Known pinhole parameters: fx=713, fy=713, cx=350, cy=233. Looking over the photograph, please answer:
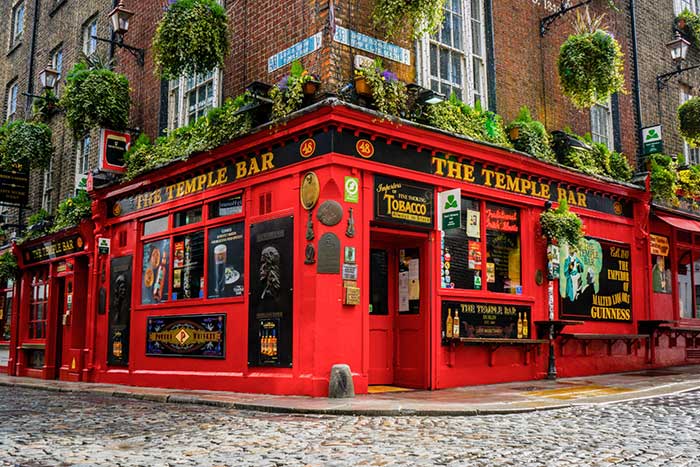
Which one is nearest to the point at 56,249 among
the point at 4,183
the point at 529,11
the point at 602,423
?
the point at 4,183

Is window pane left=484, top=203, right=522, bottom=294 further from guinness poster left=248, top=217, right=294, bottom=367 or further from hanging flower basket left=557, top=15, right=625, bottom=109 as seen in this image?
guinness poster left=248, top=217, right=294, bottom=367

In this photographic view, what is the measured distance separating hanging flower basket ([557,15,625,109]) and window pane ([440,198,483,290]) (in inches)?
128

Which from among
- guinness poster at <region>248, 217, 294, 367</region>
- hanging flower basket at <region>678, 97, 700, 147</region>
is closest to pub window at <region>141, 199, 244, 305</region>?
guinness poster at <region>248, 217, 294, 367</region>

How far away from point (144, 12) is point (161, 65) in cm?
436

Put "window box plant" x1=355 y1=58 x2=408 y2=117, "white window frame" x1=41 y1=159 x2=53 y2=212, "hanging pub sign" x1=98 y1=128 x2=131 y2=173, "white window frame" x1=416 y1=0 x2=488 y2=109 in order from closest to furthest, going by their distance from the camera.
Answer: "window box plant" x1=355 y1=58 x2=408 y2=117 → "white window frame" x1=416 y1=0 x2=488 y2=109 → "hanging pub sign" x1=98 y1=128 x2=131 y2=173 → "white window frame" x1=41 y1=159 x2=53 y2=212

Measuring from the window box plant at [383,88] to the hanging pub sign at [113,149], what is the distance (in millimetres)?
6772

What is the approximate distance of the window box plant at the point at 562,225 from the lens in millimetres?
12844

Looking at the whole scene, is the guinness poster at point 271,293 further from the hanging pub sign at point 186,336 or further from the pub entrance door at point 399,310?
the pub entrance door at point 399,310

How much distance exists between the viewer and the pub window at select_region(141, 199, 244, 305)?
1196cm

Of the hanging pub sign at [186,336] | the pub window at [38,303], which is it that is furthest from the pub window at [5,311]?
the hanging pub sign at [186,336]

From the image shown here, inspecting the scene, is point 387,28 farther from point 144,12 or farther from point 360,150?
point 144,12

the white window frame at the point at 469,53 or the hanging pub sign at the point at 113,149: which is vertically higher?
the white window frame at the point at 469,53

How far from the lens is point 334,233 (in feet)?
33.3

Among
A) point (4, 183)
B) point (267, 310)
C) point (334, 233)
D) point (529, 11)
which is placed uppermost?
point (529, 11)
